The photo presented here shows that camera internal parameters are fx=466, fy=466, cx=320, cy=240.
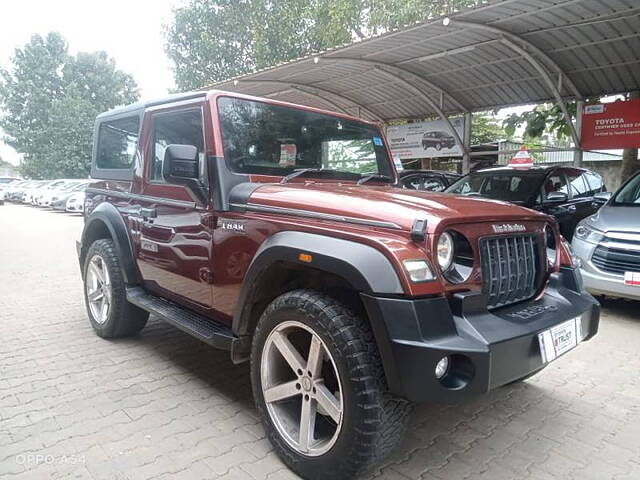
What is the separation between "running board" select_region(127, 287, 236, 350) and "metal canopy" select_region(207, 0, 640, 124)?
224 inches

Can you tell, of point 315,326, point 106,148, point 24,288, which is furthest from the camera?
point 24,288

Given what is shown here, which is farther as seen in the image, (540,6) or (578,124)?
(578,124)

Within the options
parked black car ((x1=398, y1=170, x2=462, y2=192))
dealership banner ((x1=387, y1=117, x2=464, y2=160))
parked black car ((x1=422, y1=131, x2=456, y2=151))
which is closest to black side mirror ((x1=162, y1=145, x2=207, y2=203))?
parked black car ((x1=398, y1=170, x2=462, y2=192))

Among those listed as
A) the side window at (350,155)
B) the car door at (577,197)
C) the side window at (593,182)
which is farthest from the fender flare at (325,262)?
the side window at (593,182)

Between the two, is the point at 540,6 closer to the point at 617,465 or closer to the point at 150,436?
the point at 617,465

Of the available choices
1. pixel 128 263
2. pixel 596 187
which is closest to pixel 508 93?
pixel 596 187

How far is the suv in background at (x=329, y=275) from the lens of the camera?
1.97 meters

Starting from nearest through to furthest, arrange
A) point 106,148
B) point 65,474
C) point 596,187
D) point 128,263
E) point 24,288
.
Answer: point 65,474, point 128,263, point 106,148, point 24,288, point 596,187

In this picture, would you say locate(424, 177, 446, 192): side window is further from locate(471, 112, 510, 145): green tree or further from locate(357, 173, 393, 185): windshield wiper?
locate(471, 112, 510, 145): green tree

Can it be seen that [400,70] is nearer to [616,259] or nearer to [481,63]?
[481,63]

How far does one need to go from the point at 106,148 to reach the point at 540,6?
19.9ft

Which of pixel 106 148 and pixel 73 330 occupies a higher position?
pixel 106 148

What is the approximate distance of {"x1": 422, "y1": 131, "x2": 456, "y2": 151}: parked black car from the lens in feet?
38.9

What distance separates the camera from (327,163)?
11.3ft
